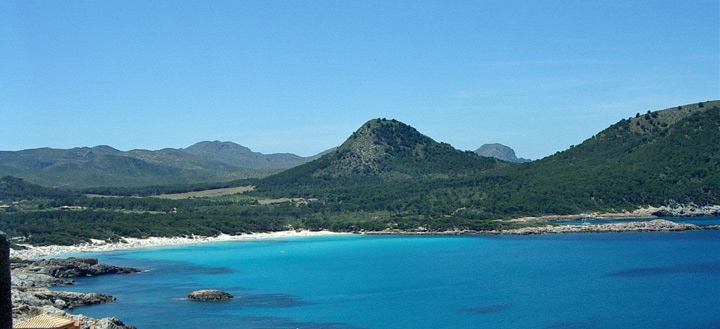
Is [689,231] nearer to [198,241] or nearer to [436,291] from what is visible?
[436,291]

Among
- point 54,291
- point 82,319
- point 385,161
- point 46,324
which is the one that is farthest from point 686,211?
point 46,324

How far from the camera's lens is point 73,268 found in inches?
2089

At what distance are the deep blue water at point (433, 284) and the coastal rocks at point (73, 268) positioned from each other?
2.15 meters

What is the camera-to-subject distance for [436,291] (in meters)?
44.9

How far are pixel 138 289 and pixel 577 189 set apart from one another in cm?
7190

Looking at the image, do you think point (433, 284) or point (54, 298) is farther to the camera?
point (433, 284)

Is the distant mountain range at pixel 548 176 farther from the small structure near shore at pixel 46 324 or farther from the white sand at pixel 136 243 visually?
the small structure near shore at pixel 46 324

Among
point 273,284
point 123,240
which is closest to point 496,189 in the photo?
point 123,240

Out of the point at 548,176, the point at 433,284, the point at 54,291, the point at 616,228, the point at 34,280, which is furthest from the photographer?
the point at 548,176

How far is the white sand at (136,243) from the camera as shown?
66125 mm

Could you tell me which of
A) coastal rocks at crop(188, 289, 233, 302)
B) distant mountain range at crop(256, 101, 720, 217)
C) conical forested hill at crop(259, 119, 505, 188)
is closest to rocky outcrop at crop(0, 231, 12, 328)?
coastal rocks at crop(188, 289, 233, 302)

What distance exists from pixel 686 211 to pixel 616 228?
63.5ft

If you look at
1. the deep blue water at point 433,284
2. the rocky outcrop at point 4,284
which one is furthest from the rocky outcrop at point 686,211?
the rocky outcrop at point 4,284

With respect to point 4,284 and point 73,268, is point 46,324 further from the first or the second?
point 73,268
